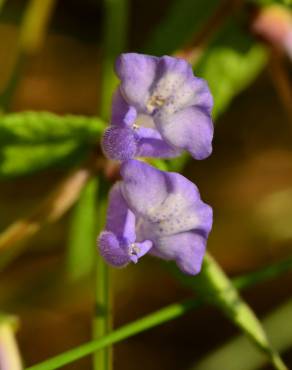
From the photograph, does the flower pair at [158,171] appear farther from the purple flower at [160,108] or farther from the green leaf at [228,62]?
the green leaf at [228,62]

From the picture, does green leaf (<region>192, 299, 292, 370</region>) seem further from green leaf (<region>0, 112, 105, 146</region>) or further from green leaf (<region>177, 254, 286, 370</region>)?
green leaf (<region>0, 112, 105, 146</region>)

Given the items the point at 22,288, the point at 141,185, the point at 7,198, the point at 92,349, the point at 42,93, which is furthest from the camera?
the point at 42,93

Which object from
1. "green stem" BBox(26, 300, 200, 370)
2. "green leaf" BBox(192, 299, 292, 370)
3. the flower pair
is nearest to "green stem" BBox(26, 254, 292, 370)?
"green stem" BBox(26, 300, 200, 370)

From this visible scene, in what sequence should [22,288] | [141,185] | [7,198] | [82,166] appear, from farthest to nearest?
1. [7,198]
2. [22,288]
3. [82,166]
4. [141,185]

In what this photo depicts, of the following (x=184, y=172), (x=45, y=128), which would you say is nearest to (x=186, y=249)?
(x=45, y=128)

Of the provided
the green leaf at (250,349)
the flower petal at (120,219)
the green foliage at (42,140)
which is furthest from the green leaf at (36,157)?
the green leaf at (250,349)

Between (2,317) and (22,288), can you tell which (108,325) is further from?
(22,288)

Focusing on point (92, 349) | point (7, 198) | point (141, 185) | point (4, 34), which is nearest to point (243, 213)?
point (7, 198)
